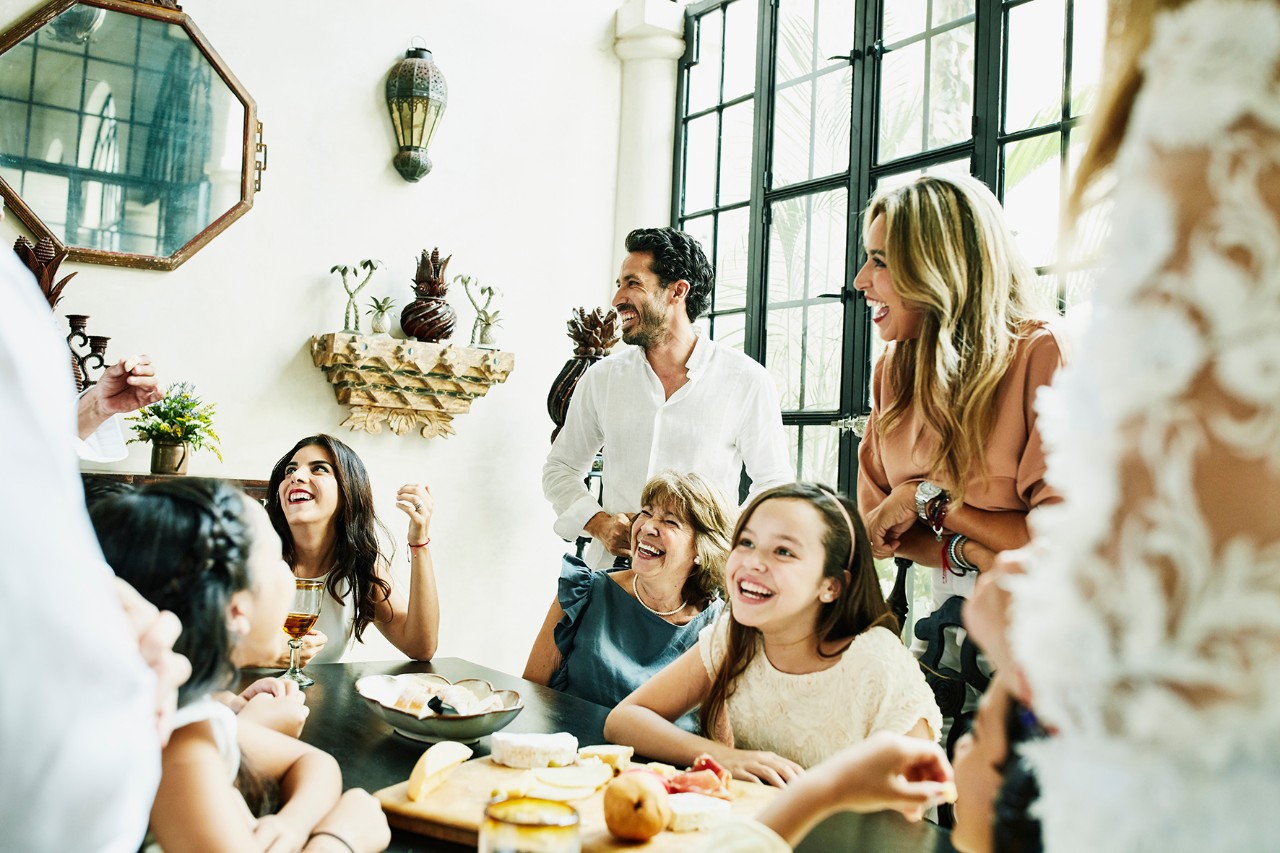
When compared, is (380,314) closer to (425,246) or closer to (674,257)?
(425,246)

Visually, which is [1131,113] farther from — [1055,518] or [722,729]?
[722,729]

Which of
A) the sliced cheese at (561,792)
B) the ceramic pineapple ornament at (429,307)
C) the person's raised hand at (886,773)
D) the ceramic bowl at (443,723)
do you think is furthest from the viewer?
the ceramic pineapple ornament at (429,307)

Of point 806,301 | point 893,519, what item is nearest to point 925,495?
point 893,519

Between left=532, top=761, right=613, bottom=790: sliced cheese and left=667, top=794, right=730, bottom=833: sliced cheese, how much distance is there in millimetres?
126

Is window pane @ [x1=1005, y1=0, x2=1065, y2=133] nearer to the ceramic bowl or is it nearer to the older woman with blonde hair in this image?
the older woman with blonde hair

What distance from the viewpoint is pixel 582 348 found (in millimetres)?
4348

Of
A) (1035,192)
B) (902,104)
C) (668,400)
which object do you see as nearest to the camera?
(1035,192)

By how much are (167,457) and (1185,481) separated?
11.6 ft

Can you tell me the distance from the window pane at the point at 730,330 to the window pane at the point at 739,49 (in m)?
1.01

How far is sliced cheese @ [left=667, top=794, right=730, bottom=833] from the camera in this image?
1.27 meters

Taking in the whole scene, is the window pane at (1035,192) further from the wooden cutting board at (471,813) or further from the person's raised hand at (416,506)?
the wooden cutting board at (471,813)

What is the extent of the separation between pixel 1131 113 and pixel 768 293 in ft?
12.5

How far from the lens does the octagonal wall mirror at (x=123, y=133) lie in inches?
141

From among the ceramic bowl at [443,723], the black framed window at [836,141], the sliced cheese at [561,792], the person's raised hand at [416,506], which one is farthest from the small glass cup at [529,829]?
the black framed window at [836,141]
